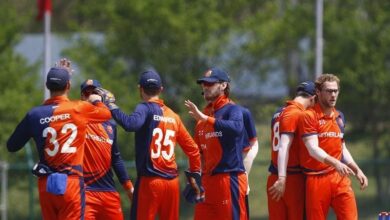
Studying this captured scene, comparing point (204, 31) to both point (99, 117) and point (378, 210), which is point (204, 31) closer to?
point (378, 210)

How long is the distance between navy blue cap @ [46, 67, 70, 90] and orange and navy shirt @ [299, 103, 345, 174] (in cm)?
291

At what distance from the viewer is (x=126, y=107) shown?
2938 centimetres

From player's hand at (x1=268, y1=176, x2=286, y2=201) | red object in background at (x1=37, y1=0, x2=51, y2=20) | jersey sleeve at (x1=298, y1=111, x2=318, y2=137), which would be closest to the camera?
player's hand at (x1=268, y1=176, x2=286, y2=201)

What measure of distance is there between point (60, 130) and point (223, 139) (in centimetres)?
226

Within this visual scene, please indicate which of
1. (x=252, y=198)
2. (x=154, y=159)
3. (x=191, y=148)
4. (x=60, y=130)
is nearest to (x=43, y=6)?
(x=252, y=198)

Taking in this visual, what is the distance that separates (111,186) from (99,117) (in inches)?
75.6

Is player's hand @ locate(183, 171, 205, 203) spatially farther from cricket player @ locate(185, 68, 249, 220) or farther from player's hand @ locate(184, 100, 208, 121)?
player's hand @ locate(184, 100, 208, 121)

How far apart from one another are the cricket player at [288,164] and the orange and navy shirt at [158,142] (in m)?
0.98

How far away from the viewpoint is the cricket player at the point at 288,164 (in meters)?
13.4

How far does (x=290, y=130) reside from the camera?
13484 mm

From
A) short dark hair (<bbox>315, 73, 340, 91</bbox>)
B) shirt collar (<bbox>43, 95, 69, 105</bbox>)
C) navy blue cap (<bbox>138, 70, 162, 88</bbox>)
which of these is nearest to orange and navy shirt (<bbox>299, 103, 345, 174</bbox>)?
short dark hair (<bbox>315, 73, 340, 91</bbox>)

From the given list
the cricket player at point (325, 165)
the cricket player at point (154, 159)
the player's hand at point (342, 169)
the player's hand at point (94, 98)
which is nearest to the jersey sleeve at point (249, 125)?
the cricket player at point (325, 165)

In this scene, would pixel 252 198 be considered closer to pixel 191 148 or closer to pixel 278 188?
pixel 191 148

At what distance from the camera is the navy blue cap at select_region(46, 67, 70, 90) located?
12188 mm
